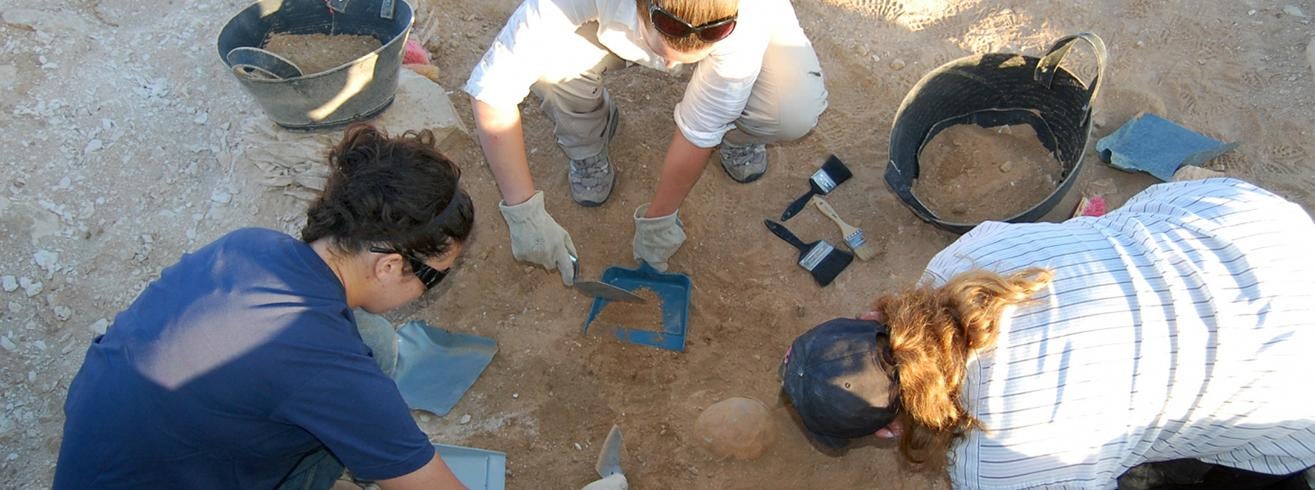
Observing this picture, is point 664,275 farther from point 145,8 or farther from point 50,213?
point 145,8

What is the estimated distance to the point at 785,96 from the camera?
242cm

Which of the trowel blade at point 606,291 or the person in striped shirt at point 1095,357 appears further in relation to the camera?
the trowel blade at point 606,291

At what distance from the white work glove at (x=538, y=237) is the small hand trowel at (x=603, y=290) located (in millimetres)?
39

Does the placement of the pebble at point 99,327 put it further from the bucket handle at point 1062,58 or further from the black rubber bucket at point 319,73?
the bucket handle at point 1062,58

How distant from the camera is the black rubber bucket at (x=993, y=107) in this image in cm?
251

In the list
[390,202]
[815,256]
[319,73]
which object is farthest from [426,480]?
[815,256]

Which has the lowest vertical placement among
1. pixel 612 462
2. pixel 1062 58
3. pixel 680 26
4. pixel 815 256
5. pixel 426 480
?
pixel 612 462

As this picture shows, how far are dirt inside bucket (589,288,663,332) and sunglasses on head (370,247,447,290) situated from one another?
945 mm

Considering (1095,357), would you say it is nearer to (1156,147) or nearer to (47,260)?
(1156,147)

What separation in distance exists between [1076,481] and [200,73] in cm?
298

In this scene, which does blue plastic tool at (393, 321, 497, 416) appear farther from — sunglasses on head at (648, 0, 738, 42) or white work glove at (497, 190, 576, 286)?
sunglasses on head at (648, 0, 738, 42)

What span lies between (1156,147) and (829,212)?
1.18 meters

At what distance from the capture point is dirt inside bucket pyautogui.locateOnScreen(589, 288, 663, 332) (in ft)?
8.38

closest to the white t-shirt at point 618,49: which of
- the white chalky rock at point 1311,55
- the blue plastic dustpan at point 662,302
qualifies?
the blue plastic dustpan at point 662,302
